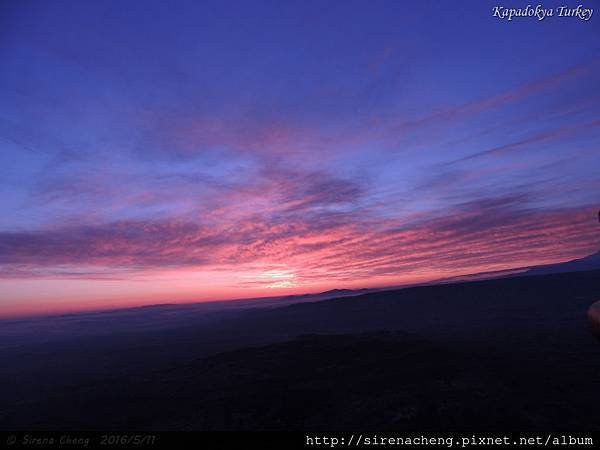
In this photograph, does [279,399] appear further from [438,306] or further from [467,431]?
[438,306]

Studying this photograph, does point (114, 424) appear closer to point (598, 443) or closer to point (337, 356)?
point (337, 356)

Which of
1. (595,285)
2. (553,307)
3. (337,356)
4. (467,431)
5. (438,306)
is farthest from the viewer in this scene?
(438,306)

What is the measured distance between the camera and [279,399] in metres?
26.2

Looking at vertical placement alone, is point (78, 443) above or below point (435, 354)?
above

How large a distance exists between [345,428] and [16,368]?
7629cm

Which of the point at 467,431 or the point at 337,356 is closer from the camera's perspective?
the point at 467,431

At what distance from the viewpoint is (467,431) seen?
18.6 m

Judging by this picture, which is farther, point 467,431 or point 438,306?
point 438,306

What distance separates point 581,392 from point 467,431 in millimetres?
11388

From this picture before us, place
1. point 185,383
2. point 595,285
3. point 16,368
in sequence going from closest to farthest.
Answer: point 185,383, point 16,368, point 595,285

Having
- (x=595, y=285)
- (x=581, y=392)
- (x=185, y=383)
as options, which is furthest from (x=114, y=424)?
(x=595, y=285)

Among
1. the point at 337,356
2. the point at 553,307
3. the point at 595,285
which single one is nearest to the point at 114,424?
the point at 337,356

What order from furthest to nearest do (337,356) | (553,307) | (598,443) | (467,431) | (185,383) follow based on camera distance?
(553,307), (337,356), (185,383), (467,431), (598,443)

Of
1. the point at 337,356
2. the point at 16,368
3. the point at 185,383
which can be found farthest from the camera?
the point at 16,368
